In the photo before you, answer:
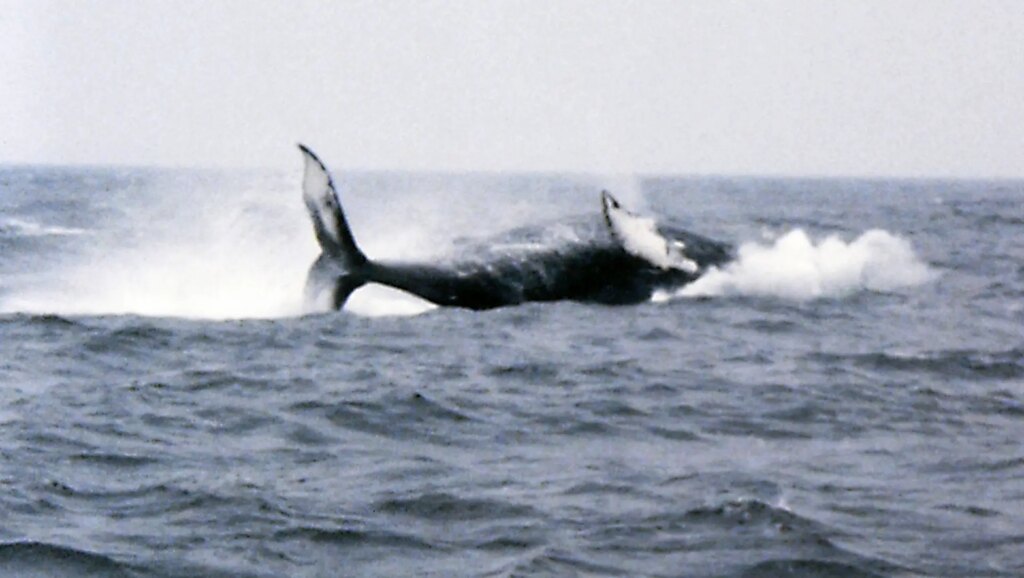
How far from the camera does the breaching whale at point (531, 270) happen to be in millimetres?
15586

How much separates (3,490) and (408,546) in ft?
9.21

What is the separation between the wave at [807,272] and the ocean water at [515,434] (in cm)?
11

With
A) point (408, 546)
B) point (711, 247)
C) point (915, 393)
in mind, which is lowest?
point (408, 546)

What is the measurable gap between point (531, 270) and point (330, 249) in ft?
9.79

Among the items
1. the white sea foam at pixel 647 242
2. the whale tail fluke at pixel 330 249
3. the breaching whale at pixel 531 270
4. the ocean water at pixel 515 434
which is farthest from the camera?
the white sea foam at pixel 647 242

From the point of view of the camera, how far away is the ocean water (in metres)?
7.02

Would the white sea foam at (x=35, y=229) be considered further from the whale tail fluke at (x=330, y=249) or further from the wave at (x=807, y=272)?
the whale tail fluke at (x=330, y=249)

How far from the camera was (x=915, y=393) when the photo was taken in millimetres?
11492

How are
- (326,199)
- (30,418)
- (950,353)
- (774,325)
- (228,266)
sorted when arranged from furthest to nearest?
(228,266), (774,325), (326,199), (950,353), (30,418)

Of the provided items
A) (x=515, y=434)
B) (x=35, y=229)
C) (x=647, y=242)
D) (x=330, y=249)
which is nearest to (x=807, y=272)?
(x=647, y=242)

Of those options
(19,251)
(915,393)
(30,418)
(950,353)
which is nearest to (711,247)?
(950,353)

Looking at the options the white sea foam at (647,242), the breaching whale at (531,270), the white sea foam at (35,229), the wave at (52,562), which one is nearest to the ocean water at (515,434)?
the wave at (52,562)

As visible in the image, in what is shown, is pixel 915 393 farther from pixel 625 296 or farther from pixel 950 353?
pixel 625 296

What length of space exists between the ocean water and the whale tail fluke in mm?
432
